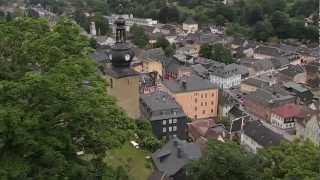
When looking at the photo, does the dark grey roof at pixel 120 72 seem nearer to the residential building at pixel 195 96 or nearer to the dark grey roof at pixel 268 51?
the residential building at pixel 195 96

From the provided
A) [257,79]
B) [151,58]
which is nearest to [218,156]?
[257,79]

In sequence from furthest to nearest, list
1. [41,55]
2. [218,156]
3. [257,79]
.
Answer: [257,79] → [218,156] → [41,55]

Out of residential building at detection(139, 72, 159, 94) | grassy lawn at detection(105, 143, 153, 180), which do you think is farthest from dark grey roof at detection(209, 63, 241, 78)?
grassy lawn at detection(105, 143, 153, 180)

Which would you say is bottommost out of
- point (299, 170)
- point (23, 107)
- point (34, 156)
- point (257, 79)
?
point (257, 79)

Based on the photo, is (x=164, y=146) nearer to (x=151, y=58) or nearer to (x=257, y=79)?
(x=257, y=79)

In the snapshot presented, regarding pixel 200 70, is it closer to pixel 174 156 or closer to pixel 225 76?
pixel 225 76

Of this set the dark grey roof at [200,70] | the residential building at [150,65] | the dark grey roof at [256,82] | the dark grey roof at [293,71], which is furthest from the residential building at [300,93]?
the residential building at [150,65]

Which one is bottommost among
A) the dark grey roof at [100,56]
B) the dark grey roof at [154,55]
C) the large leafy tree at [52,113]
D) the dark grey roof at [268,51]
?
the dark grey roof at [268,51]
